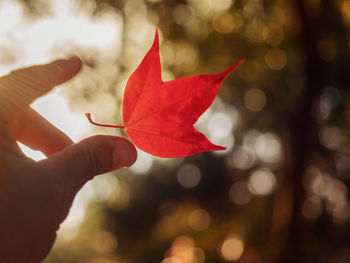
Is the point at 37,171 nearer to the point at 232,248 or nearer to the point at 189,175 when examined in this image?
the point at 232,248

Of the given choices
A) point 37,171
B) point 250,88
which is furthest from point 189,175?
point 37,171

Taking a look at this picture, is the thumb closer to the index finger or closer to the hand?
the hand

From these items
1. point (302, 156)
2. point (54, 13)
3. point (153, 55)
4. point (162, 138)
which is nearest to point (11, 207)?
point (162, 138)

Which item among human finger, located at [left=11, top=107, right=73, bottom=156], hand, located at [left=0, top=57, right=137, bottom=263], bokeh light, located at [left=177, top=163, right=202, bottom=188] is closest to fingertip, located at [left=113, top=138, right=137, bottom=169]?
hand, located at [left=0, top=57, right=137, bottom=263]

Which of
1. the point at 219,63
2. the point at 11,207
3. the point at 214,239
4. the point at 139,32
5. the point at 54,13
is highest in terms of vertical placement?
the point at 11,207

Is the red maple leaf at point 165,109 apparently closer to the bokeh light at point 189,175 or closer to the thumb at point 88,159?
the thumb at point 88,159

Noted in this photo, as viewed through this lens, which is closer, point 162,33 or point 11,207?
point 11,207

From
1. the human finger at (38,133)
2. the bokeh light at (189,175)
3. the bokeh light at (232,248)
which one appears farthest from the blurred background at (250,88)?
the bokeh light at (189,175)

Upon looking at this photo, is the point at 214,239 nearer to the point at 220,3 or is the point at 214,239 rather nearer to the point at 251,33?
the point at 251,33
